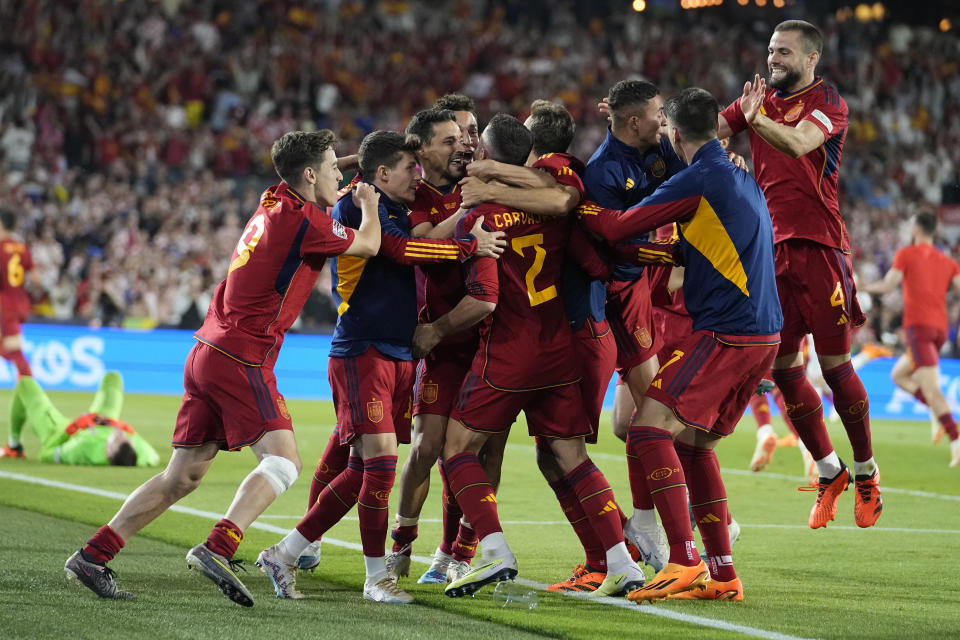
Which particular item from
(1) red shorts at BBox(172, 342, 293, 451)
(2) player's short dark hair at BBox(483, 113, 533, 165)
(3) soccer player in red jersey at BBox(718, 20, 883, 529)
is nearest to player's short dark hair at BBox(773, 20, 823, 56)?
(3) soccer player in red jersey at BBox(718, 20, 883, 529)

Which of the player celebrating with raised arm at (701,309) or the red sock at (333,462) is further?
the red sock at (333,462)

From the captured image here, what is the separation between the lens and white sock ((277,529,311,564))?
6.03 metres

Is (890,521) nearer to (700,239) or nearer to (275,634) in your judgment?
(700,239)

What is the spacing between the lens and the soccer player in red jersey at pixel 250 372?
18.9 ft

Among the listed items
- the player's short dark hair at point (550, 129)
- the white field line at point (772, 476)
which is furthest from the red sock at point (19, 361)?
the player's short dark hair at point (550, 129)

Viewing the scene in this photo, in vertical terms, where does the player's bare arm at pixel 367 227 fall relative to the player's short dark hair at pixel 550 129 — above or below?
below

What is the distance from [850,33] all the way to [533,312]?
26731mm

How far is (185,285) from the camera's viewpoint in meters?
21.6

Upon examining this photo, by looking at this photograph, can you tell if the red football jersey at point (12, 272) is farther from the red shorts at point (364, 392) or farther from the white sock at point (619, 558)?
the white sock at point (619, 558)

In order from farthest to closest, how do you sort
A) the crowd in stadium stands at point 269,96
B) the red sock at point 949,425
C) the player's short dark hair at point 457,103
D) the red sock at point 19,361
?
1. the crowd in stadium stands at point 269,96
2. the red sock at point 949,425
3. the red sock at point 19,361
4. the player's short dark hair at point 457,103

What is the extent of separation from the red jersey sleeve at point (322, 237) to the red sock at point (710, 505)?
1.93m

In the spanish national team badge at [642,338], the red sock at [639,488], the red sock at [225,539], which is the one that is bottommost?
the red sock at [639,488]

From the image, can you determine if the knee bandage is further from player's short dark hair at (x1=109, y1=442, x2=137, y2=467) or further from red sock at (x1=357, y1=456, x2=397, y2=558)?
player's short dark hair at (x1=109, y1=442, x2=137, y2=467)

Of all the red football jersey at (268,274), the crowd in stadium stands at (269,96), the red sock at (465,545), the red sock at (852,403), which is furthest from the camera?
the crowd in stadium stands at (269,96)
